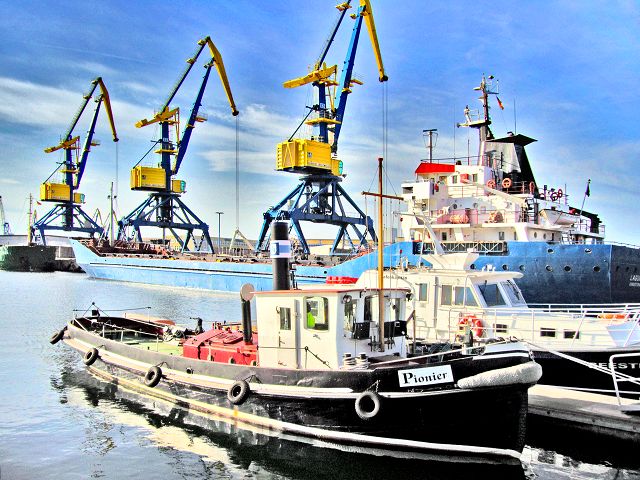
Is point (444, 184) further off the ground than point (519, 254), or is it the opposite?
point (444, 184)

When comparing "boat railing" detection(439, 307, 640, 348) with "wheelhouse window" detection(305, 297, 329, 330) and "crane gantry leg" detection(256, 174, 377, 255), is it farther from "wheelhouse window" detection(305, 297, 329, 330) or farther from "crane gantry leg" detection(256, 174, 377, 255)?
"crane gantry leg" detection(256, 174, 377, 255)

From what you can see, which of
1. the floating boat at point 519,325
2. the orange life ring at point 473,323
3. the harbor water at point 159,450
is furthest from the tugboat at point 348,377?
the floating boat at point 519,325

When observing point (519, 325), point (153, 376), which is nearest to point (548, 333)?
point (519, 325)

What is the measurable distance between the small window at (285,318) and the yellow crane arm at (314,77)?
133ft

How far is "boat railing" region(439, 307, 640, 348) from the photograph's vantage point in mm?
15188

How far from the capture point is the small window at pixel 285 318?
12.6 meters

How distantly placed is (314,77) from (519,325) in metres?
38.1

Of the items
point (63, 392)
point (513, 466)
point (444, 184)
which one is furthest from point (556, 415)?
point (444, 184)

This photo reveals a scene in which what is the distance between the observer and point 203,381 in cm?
1375

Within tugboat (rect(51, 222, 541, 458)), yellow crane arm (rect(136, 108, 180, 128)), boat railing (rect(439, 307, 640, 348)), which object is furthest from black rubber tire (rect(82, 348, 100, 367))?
yellow crane arm (rect(136, 108, 180, 128))

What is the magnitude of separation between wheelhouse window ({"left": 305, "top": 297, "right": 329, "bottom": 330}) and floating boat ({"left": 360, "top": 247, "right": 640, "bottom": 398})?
2.56m

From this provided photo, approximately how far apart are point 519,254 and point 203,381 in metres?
21.0

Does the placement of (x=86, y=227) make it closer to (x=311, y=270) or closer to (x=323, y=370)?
(x=311, y=270)

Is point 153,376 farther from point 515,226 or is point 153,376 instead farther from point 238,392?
point 515,226
